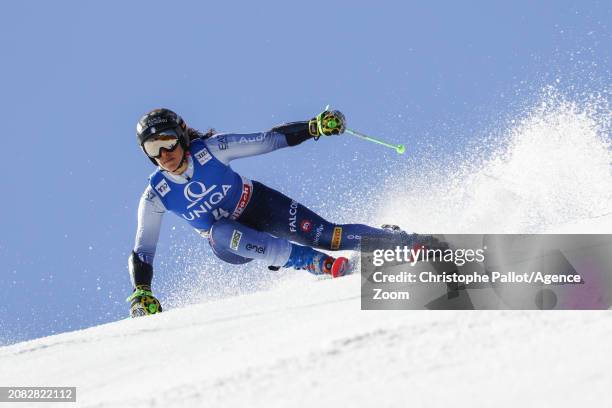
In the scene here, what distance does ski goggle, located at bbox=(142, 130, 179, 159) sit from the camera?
6273mm

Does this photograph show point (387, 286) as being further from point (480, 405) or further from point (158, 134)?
point (158, 134)

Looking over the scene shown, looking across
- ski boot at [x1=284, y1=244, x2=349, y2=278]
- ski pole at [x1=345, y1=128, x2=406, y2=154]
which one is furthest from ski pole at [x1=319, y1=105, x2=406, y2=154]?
ski boot at [x1=284, y1=244, x2=349, y2=278]

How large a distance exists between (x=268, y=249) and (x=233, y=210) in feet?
1.90

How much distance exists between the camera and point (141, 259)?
6641 mm

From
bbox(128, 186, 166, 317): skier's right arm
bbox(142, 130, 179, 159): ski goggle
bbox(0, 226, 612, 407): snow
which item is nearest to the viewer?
bbox(0, 226, 612, 407): snow

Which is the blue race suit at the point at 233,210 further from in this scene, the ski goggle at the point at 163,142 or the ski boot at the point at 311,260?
the ski goggle at the point at 163,142

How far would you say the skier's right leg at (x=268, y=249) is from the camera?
6211mm

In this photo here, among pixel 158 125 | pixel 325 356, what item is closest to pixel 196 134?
pixel 158 125

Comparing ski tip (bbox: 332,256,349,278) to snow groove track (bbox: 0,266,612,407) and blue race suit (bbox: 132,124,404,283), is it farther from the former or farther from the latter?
snow groove track (bbox: 0,266,612,407)

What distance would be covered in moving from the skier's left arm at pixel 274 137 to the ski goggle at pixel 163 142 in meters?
0.32

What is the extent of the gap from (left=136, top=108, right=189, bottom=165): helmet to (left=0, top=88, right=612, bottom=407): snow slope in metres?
1.67

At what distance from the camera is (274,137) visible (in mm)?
6570

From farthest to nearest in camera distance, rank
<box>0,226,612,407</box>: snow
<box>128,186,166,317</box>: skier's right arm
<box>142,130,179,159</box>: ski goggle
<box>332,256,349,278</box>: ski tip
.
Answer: <box>128,186,166,317</box>: skier's right arm → <box>142,130,179,159</box>: ski goggle → <box>332,256,349,278</box>: ski tip → <box>0,226,612,407</box>: snow

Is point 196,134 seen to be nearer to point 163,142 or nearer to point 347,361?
point 163,142
